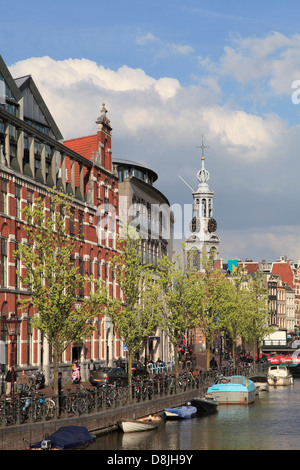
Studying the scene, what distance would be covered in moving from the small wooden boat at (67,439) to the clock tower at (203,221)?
5517 inches

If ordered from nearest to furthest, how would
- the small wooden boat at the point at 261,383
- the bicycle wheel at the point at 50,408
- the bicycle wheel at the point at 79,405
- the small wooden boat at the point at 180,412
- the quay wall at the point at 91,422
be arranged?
the quay wall at the point at 91,422 < the bicycle wheel at the point at 50,408 < the bicycle wheel at the point at 79,405 < the small wooden boat at the point at 180,412 < the small wooden boat at the point at 261,383

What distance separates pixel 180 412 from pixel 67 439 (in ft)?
50.0

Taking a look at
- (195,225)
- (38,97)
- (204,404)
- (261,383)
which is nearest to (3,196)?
(38,97)

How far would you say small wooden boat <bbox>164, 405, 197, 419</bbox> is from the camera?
4412cm

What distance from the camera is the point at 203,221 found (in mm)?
180625

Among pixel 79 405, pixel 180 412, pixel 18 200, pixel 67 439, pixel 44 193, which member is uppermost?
pixel 44 193

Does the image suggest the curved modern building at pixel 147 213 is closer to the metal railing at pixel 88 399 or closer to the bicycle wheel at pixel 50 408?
the metal railing at pixel 88 399

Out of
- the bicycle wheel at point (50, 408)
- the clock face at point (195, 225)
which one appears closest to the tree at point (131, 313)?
the bicycle wheel at point (50, 408)

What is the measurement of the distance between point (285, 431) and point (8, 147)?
25.5 metres

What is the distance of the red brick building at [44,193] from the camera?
161ft

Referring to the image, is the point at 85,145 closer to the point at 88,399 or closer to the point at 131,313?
the point at 131,313

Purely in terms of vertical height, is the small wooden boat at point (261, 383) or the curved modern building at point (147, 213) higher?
the curved modern building at point (147, 213)

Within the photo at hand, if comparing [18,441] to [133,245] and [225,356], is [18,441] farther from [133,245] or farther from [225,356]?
[225,356]

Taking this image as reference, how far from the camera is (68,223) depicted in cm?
5981
